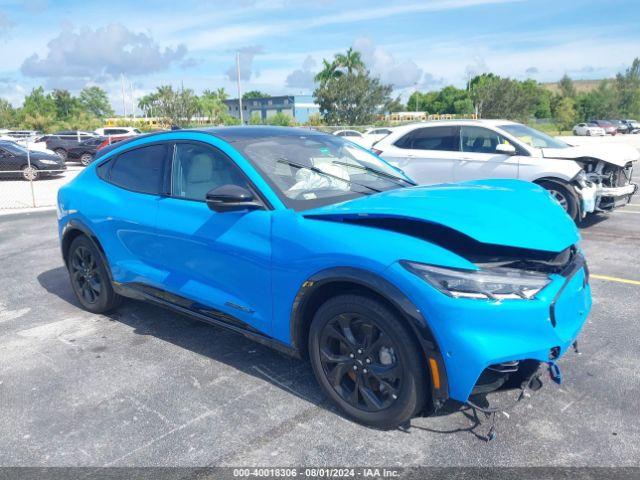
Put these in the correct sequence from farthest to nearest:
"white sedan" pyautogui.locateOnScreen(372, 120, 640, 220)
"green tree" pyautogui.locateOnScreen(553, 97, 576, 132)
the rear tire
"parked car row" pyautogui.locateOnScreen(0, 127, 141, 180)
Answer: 1. "green tree" pyautogui.locateOnScreen(553, 97, 576, 132)
2. "parked car row" pyautogui.locateOnScreen(0, 127, 141, 180)
3. "white sedan" pyautogui.locateOnScreen(372, 120, 640, 220)
4. the rear tire

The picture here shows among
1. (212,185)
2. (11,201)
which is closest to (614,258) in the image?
(212,185)

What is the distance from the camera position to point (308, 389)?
3.47m

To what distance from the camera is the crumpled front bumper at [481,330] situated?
100 inches

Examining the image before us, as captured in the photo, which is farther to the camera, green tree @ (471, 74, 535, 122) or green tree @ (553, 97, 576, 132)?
green tree @ (553, 97, 576, 132)

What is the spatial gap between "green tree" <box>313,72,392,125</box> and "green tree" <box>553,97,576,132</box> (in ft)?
75.0

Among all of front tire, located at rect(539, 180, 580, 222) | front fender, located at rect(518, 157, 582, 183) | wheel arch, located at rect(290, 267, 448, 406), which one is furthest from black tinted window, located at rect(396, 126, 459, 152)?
wheel arch, located at rect(290, 267, 448, 406)

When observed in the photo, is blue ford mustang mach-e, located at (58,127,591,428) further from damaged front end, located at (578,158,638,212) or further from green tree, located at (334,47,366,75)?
green tree, located at (334,47,366,75)

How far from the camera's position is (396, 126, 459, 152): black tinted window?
30.2 feet

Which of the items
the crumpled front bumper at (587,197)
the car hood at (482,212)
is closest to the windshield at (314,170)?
the car hood at (482,212)

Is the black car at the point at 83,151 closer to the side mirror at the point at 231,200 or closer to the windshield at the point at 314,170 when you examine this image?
the windshield at the point at 314,170

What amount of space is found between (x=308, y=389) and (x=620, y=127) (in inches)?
2335

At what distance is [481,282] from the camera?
8.46 ft

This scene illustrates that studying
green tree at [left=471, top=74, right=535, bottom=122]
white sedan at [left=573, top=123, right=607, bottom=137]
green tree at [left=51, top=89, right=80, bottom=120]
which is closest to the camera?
green tree at [left=471, top=74, right=535, bottom=122]

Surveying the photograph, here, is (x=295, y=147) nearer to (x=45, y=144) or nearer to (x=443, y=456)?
(x=443, y=456)
